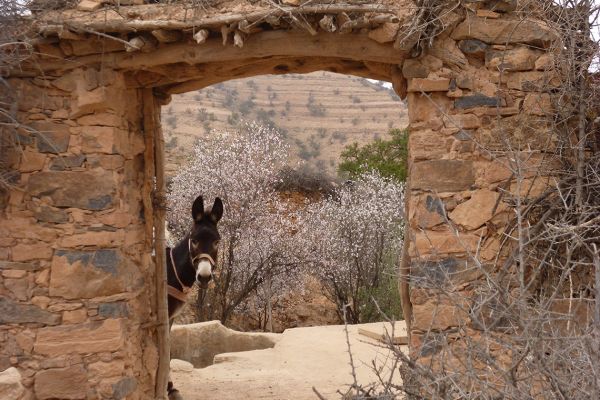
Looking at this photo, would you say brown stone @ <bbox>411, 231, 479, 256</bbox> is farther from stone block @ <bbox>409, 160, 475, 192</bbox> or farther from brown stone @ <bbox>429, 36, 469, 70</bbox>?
brown stone @ <bbox>429, 36, 469, 70</bbox>

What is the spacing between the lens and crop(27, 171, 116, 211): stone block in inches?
192

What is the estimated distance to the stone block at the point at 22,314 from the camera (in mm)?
4848

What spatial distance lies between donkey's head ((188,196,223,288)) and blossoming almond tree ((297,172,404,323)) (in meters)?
6.78

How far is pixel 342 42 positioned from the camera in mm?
4605

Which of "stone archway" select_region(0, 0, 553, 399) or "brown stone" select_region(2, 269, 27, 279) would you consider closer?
"stone archway" select_region(0, 0, 553, 399)

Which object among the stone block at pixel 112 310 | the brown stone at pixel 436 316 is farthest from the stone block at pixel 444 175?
the stone block at pixel 112 310

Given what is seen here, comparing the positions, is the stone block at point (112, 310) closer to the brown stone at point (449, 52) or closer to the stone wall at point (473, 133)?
the stone wall at point (473, 133)

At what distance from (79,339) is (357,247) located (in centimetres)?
910

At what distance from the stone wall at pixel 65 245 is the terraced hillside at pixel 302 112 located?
18.8 metres

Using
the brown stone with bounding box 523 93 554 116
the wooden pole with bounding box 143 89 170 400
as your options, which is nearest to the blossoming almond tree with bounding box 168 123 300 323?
the wooden pole with bounding box 143 89 170 400

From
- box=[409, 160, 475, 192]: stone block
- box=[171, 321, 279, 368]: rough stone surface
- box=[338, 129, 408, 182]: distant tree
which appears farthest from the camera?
box=[338, 129, 408, 182]: distant tree

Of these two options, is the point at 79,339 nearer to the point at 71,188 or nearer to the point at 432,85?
the point at 71,188

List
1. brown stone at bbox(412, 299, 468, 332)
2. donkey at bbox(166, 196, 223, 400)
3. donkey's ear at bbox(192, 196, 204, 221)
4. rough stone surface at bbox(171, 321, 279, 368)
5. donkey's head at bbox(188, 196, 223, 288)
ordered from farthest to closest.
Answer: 1. rough stone surface at bbox(171, 321, 279, 368)
2. donkey's ear at bbox(192, 196, 204, 221)
3. donkey at bbox(166, 196, 223, 400)
4. donkey's head at bbox(188, 196, 223, 288)
5. brown stone at bbox(412, 299, 468, 332)

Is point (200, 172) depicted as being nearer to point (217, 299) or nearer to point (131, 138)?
point (217, 299)
